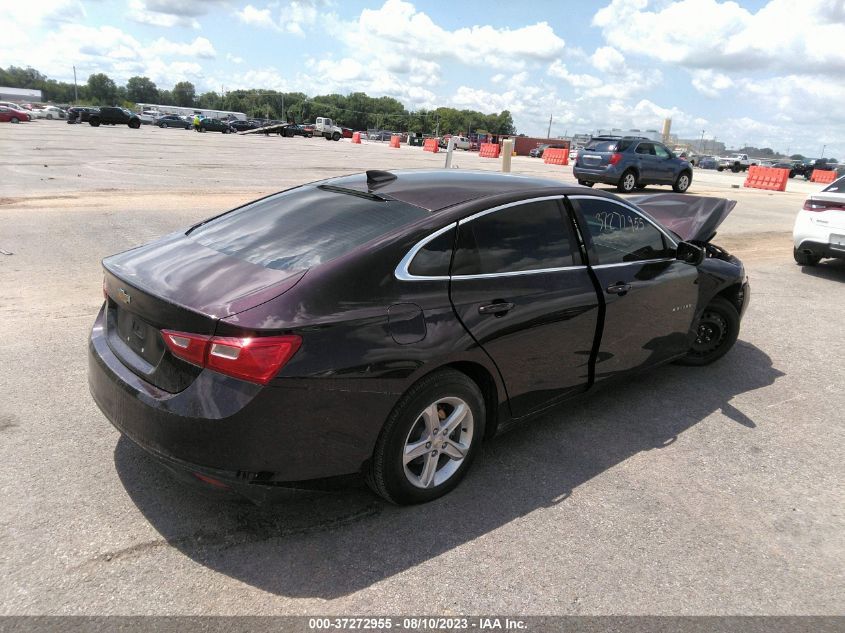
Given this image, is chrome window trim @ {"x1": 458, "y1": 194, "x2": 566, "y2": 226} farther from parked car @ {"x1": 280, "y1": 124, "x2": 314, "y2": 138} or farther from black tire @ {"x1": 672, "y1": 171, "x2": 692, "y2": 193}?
parked car @ {"x1": 280, "y1": 124, "x2": 314, "y2": 138}

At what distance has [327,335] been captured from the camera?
8.48 feet

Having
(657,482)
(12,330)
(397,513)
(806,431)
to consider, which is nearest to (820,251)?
(806,431)

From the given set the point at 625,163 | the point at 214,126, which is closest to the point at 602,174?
the point at 625,163

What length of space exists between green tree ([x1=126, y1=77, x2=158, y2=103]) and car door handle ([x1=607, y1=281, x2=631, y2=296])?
207 meters

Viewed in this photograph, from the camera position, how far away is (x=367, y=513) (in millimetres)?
3045

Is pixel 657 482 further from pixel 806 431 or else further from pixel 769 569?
pixel 806 431

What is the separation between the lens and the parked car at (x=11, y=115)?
169 feet

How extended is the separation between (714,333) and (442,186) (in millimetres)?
3003

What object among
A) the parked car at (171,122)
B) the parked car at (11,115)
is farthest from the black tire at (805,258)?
the parked car at (171,122)

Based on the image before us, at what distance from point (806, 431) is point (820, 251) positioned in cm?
581

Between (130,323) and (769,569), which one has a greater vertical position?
(130,323)

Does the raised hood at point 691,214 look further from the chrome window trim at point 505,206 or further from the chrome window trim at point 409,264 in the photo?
the chrome window trim at point 409,264

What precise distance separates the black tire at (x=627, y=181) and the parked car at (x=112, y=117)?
48.0 m

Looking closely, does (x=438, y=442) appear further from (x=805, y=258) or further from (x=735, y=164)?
(x=735, y=164)
